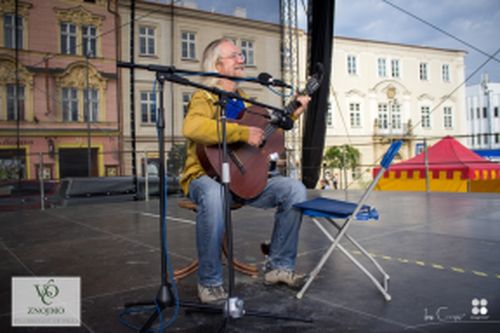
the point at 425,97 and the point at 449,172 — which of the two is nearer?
the point at 449,172

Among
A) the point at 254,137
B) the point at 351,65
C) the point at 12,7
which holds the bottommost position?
the point at 254,137

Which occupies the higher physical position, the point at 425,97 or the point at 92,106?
the point at 425,97

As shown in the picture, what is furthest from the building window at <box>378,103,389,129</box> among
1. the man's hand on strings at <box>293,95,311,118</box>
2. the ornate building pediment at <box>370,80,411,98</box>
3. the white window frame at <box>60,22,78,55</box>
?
the man's hand on strings at <box>293,95,311,118</box>

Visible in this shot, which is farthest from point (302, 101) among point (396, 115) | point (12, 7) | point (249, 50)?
point (396, 115)

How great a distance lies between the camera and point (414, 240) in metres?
2.98

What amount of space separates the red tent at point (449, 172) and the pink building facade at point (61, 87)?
657 cm

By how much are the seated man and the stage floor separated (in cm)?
14

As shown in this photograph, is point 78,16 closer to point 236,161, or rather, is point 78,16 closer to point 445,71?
point 236,161

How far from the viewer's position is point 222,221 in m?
1.86

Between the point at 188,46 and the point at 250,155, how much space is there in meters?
8.46

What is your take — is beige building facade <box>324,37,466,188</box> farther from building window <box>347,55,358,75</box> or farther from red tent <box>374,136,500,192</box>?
red tent <box>374,136,500,192</box>

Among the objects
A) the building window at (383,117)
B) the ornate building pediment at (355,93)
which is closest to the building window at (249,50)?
the ornate building pediment at (355,93)

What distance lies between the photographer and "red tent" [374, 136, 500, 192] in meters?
8.05

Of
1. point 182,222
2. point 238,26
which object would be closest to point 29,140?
point 238,26
